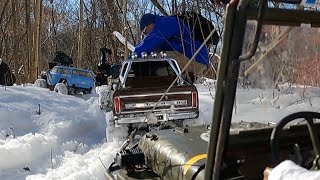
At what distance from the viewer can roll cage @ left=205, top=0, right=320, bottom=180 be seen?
2.35 m

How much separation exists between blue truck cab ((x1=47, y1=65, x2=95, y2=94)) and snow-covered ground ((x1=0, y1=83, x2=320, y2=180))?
881 cm

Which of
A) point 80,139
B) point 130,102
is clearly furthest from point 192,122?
point 80,139

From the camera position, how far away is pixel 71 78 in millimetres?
22984

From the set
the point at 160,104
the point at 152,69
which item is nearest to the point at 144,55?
the point at 152,69

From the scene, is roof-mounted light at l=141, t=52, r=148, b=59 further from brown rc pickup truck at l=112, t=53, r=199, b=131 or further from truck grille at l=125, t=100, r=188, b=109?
truck grille at l=125, t=100, r=188, b=109

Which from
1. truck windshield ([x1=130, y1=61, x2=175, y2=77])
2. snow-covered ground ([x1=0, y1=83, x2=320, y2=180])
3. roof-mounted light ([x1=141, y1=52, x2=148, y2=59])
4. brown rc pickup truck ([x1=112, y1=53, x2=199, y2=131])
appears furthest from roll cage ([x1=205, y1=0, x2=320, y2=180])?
truck windshield ([x1=130, y1=61, x2=175, y2=77])

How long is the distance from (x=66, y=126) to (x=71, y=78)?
1300 centimetres

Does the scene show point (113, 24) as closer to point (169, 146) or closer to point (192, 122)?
point (192, 122)

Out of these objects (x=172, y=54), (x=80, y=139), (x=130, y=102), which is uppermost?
(x=172, y=54)

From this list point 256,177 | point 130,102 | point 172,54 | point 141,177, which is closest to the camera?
point 256,177

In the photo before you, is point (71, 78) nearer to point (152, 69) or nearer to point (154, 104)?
point (152, 69)

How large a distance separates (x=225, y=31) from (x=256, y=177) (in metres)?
0.97

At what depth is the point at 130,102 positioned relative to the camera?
31.9 feet

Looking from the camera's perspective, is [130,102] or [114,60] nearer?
[130,102]
